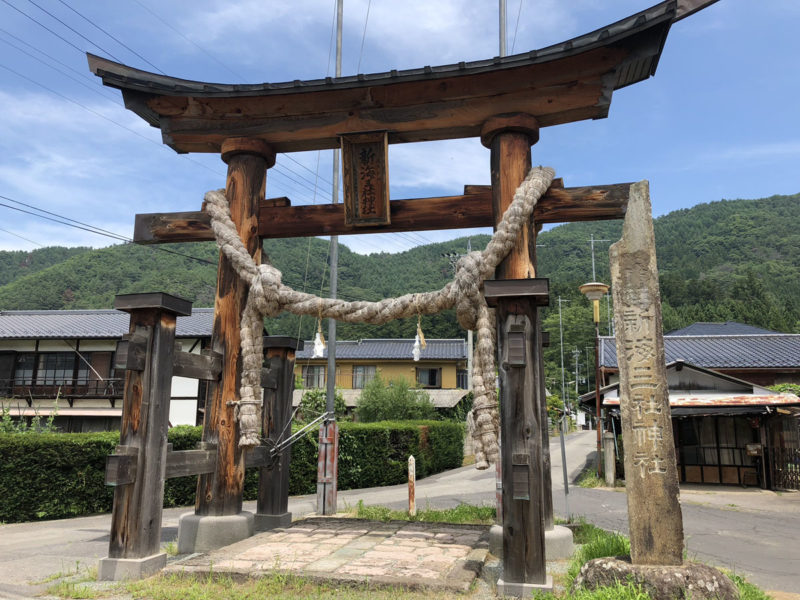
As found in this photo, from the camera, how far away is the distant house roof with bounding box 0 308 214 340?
71.8 ft

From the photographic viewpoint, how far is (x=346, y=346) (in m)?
37.8

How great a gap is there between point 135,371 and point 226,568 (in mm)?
2155

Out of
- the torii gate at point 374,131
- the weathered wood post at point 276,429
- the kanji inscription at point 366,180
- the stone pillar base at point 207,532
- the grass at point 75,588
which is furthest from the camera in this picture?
the weathered wood post at point 276,429

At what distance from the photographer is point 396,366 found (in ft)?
114

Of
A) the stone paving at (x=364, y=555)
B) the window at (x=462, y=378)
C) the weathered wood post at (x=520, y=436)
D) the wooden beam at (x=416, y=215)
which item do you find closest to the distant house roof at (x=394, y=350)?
the window at (x=462, y=378)

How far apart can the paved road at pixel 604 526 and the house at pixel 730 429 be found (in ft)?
→ 3.32

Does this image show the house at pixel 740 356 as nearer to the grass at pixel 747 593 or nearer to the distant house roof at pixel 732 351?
the distant house roof at pixel 732 351

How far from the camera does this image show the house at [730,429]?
627 inches

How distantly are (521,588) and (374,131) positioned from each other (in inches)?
203

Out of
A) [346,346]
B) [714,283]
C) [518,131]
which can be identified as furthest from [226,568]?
[714,283]

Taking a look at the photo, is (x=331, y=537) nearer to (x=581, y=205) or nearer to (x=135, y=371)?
(x=135, y=371)

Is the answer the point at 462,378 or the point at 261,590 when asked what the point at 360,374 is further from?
the point at 261,590

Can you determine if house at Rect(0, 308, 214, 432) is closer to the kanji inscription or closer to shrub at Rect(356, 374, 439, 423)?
shrub at Rect(356, 374, 439, 423)

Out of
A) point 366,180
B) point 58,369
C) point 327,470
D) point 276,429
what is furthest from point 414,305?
point 58,369
